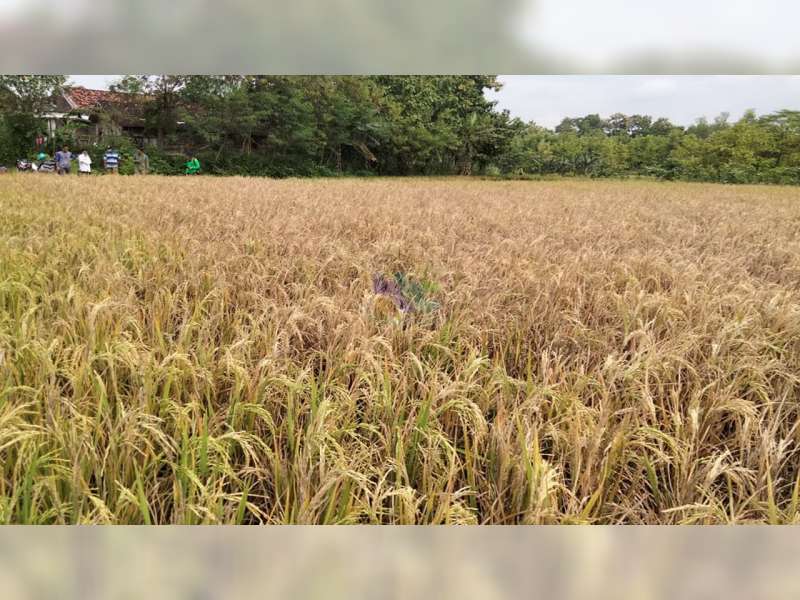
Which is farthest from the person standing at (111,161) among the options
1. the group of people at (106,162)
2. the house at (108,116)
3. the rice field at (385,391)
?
the rice field at (385,391)

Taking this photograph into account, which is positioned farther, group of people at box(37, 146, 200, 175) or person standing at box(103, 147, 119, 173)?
person standing at box(103, 147, 119, 173)

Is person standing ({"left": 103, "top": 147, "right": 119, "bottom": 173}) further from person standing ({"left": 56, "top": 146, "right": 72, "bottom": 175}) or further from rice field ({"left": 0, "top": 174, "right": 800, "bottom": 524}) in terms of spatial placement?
rice field ({"left": 0, "top": 174, "right": 800, "bottom": 524})

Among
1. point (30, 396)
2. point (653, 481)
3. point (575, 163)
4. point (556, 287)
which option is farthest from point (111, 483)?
point (575, 163)

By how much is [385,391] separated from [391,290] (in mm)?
1451

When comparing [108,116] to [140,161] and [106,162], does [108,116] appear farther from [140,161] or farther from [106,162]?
[106,162]

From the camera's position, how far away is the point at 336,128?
19.1m

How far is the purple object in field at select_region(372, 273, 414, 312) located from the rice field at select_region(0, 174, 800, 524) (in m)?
0.08

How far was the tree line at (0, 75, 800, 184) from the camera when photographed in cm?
1702

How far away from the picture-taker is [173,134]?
769 inches

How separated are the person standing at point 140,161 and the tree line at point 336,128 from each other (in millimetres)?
788

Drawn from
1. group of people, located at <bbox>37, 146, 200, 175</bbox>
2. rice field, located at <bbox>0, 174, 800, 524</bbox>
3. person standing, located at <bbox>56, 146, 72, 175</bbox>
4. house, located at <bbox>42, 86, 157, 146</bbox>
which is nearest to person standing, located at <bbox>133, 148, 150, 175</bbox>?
group of people, located at <bbox>37, 146, 200, 175</bbox>

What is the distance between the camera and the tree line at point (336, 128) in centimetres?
1702

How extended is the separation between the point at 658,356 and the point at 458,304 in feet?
3.13

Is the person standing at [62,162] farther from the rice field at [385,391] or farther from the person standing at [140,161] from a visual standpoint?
the rice field at [385,391]
